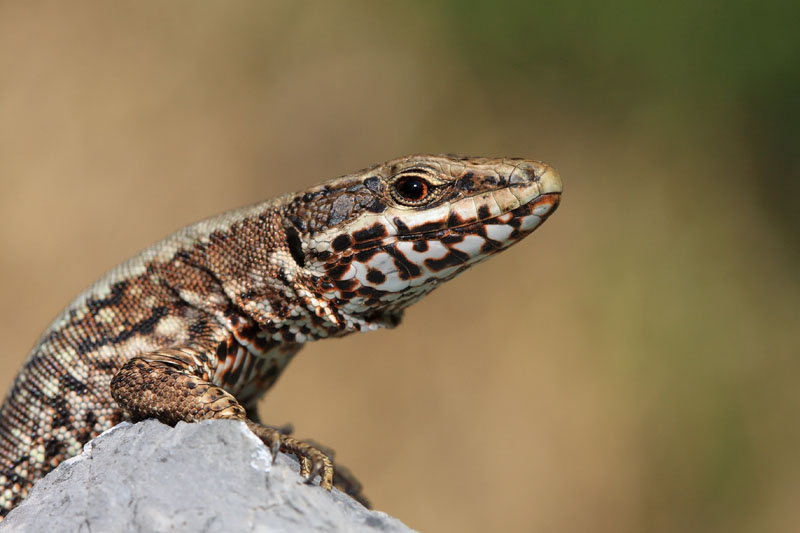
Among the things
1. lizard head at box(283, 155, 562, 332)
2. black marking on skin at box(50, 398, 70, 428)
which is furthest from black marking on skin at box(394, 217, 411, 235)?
black marking on skin at box(50, 398, 70, 428)

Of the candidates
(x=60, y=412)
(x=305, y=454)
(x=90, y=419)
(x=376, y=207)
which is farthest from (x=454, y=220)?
(x=60, y=412)

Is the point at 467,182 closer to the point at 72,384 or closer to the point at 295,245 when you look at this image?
the point at 295,245

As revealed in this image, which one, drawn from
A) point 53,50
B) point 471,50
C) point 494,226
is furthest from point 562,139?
point 494,226

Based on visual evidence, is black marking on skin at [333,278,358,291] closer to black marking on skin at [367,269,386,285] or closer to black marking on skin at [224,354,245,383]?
black marking on skin at [367,269,386,285]

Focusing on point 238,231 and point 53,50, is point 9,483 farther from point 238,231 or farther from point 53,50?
point 53,50

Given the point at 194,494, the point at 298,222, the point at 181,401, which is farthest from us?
the point at 298,222

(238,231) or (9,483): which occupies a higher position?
(238,231)
